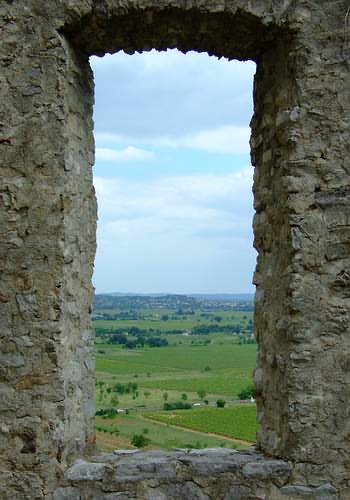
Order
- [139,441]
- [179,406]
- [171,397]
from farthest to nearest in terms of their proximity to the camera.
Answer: [171,397], [179,406], [139,441]

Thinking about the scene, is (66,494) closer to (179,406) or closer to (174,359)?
(179,406)

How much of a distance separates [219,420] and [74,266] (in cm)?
368

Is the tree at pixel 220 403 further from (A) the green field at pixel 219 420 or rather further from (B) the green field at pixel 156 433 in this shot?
(B) the green field at pixel 156 433

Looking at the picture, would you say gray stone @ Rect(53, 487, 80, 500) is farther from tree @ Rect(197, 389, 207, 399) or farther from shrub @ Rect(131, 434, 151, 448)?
tree @ Rect(197, 389, 207, 399)

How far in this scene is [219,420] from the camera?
669 centimetres

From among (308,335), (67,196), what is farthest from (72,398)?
(308,335)

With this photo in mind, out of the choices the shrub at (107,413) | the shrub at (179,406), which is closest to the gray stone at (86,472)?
the shrub at (107,413)

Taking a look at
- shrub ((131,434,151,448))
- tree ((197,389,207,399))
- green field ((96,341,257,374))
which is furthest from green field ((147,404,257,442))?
green field ((96,341,257,374))

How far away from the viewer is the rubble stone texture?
3.29 metres

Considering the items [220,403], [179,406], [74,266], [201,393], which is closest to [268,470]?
[74,266]

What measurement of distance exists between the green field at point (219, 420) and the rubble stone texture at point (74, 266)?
2.64 meters

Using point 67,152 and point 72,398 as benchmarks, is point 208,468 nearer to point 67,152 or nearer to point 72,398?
point 72,398

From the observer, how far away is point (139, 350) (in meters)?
15.2

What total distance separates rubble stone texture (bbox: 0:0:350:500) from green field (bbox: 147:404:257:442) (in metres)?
2.64
